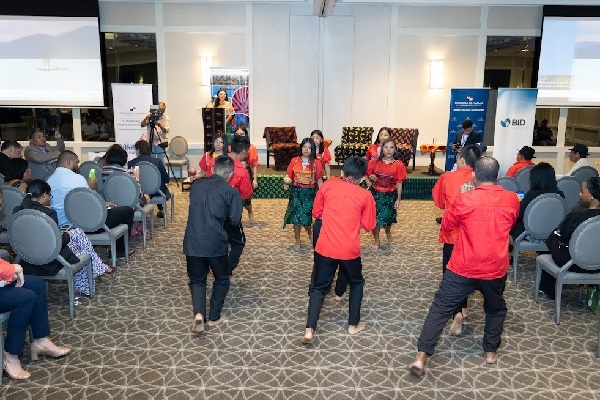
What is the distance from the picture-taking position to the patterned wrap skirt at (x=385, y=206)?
6.64 metres

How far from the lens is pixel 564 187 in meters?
6.46

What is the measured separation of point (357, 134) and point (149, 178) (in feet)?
18.0

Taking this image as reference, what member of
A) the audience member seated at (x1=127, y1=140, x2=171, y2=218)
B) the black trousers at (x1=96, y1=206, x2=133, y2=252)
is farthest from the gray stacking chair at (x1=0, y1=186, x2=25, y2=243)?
the audience member seated at (x1=127, y1=140, x2=171, y2=218)

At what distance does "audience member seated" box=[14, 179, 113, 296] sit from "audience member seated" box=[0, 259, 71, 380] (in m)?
0.66

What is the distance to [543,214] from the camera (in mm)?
5324

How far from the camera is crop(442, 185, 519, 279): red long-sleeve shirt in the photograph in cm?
355

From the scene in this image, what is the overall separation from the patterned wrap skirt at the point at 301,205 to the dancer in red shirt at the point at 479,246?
2876 mm

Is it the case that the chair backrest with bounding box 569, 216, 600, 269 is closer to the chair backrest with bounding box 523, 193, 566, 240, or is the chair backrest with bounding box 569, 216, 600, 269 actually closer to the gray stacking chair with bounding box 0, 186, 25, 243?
the chair backrest with bounding box 523, 193, 566, 240

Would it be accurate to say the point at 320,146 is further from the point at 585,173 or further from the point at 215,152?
the point at 585,173

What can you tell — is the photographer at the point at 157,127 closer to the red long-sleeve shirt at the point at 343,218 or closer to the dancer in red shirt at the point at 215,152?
the dancer in red shirt at the point at 215,152

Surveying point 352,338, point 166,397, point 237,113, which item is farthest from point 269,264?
point 237,113

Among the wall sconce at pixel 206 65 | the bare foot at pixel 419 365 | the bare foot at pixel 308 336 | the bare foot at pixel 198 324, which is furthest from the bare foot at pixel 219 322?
the wall sconce at pixel 206 65

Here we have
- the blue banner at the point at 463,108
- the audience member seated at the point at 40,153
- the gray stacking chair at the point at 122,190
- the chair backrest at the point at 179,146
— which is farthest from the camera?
the chair backrest at the point at 179,146

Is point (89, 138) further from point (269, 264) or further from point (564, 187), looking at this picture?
point (564, 187)
